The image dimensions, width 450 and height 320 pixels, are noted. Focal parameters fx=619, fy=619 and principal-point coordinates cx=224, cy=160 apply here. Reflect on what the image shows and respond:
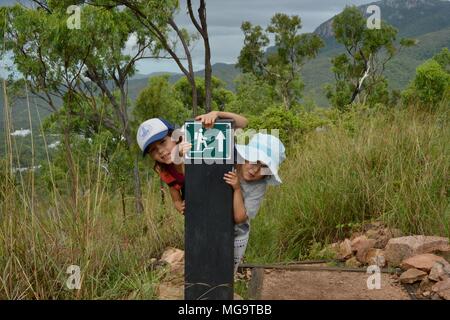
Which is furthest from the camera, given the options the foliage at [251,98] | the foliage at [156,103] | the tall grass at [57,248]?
the foliage at [251,98]

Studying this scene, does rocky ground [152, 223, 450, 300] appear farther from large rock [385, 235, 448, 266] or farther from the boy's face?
the boy's face

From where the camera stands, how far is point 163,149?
8.78ft

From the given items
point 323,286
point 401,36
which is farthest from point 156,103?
point 401,36

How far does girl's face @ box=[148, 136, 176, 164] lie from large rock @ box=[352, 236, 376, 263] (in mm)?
2191

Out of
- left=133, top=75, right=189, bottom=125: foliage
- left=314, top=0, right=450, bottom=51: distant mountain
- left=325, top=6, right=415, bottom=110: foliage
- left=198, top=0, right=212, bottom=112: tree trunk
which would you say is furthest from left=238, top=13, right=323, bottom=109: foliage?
left=314, top=0, right=450, bottom=51: distant mountain

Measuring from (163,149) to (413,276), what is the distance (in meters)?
1.97

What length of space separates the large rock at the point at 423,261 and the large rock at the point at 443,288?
0.71 feet

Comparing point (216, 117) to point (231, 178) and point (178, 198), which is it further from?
point (178, 198)

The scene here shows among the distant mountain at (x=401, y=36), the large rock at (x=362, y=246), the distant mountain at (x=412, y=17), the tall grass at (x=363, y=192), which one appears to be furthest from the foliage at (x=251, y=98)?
the distant mountain at (x=412, y=17)

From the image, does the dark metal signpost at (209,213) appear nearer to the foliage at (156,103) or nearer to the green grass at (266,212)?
the green grass at (266,212)

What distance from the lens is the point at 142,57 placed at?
17.4m

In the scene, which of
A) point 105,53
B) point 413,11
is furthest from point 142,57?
point 413,11

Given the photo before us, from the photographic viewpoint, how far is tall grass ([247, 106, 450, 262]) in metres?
4.45

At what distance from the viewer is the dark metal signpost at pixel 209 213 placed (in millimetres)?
2508
